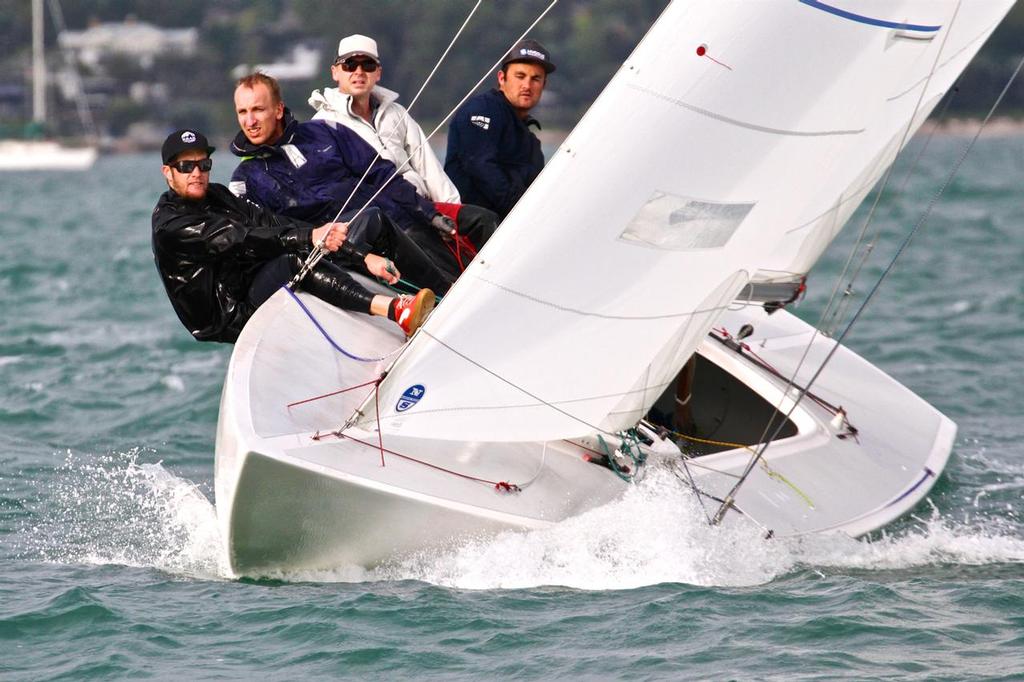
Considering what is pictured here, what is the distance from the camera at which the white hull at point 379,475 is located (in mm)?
4375

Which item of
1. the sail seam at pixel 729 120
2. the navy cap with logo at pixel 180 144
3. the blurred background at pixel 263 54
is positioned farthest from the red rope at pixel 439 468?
the blurred background at pixel 263 54

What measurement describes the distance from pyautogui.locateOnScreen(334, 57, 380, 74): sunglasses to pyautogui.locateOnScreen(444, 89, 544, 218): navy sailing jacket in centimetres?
36

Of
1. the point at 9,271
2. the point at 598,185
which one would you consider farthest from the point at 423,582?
the point at 9,271

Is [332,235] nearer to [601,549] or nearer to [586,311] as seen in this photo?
[586,311]

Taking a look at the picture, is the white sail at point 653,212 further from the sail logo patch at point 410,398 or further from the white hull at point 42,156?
the white hull at point 42,156

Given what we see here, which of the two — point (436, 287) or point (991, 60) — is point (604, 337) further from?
point (991, 60)

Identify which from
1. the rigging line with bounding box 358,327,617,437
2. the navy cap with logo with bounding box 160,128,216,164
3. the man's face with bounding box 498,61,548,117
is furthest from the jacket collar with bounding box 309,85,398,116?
the rigging line with bounding box 358,327,617,437

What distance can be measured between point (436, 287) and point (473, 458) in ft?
3.01

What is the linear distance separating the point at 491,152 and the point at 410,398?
156 centimetres

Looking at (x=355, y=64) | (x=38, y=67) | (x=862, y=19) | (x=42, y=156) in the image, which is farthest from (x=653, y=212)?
(x=42, y=156)

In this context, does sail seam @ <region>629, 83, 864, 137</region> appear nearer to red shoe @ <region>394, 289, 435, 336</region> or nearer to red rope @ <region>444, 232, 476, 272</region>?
red shoe @ <region>394, 289, 435, 336</region>

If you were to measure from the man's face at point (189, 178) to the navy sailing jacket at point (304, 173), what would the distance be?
0.37m

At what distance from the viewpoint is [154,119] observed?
54.5 m

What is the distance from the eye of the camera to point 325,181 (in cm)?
545
